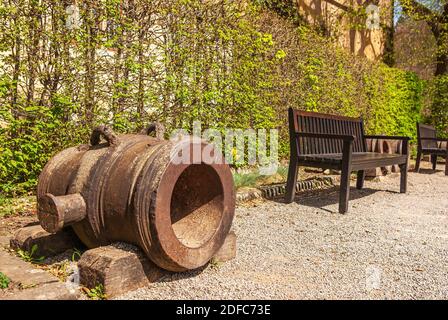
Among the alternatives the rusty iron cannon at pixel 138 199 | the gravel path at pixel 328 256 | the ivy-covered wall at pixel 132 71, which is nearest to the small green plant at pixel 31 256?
the rusty iron cannon at pixel 138 199

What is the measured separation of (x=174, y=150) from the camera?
7.44ft

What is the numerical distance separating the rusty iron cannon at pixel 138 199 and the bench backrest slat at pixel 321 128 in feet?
8.57

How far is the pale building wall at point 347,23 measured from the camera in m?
11.1

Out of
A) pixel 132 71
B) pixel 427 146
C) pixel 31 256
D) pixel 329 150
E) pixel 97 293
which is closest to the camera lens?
pixel 97 293

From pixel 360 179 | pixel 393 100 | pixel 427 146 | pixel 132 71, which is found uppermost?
pixel 393 100

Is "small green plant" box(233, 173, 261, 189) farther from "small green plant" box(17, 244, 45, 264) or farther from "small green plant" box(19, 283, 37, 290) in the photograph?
"small green plant" box(19, 283, 37, 290)

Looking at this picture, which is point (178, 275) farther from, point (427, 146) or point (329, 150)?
point (427, 146)

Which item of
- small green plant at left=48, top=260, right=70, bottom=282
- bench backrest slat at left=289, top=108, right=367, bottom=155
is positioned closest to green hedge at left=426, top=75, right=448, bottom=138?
bench backrest slat at left=289, top=108, right=367, bottom=155

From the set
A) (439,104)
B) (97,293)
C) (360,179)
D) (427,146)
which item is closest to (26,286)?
(97,293)

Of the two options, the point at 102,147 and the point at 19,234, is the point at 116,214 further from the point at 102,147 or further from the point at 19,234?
the point at 19,234

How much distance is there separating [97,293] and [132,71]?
9.13 feet

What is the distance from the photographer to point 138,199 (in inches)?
85.3

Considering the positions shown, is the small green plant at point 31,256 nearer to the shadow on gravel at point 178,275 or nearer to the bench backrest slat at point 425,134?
the shadow on gravel at point 178,275

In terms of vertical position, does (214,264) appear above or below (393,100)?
below
